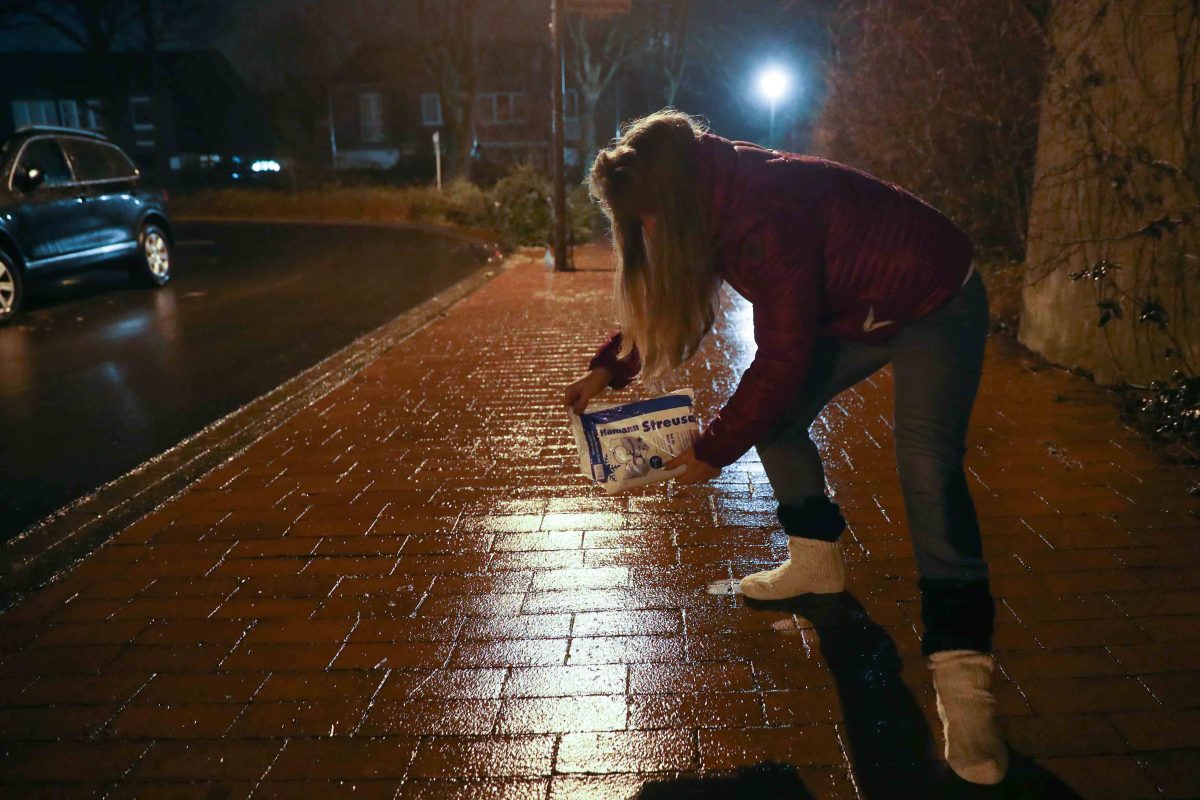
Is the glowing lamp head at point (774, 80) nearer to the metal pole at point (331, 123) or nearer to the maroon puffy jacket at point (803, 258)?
the maroon puffy jacket at point (803, 258)

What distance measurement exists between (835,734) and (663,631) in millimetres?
753

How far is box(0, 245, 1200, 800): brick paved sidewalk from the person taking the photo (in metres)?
2.58

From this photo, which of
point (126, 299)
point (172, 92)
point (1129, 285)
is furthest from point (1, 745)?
point (172, 92)

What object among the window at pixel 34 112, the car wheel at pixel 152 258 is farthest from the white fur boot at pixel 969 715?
the window at pixel 34 112

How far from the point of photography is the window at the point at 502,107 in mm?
52938

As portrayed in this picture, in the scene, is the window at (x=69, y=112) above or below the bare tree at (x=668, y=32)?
below

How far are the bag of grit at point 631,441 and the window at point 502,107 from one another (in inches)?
2063

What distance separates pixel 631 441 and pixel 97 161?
1108 centimetres

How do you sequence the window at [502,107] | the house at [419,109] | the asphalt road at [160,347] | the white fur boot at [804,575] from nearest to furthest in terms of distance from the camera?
the white fur boot at [804,575]
the asphalt road at [160,347]
the house at [419,109]
the window at [502,107]

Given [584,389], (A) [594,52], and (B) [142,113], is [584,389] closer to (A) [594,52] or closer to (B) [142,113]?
(A) [594,52]

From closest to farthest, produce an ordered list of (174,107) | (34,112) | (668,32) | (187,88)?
1. (668,32)
2. (187,88)
3. (174,107)
4. (34,112)

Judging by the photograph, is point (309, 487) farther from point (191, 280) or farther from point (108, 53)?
point (108, 53)

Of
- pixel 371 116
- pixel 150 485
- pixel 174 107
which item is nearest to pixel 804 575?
pixel 150 485

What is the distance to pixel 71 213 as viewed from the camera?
36.0 ft
